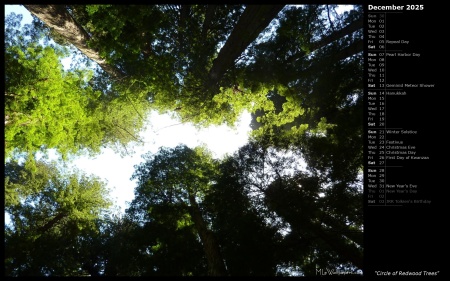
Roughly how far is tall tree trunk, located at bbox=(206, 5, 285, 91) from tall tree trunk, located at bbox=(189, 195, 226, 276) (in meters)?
6.91

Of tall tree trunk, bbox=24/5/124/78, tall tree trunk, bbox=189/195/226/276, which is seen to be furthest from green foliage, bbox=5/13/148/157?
tall tree trunk, bbox=189/195/226/276

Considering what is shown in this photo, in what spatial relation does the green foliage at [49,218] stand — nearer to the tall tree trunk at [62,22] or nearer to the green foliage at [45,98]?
the green foliage at [45,98]

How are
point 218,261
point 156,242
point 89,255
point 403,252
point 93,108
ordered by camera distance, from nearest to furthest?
1. point 403,252
2. point 218,261
3. point 156,242
4. point 93,108
5. point 89,255

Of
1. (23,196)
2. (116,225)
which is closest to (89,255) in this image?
(116,225)

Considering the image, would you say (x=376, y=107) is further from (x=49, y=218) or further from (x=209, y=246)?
(x=49, y=218)

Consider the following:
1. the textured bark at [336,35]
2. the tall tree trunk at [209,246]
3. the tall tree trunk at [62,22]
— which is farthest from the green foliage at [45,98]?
the textured bark at [336,35]

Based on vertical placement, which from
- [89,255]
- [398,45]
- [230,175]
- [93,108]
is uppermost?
[93,108]

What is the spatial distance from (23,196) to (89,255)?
6.71m

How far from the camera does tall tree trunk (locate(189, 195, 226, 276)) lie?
9531mm

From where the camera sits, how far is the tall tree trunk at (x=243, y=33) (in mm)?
8570

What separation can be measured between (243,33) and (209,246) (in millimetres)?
8912

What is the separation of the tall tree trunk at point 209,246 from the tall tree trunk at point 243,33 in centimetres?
691

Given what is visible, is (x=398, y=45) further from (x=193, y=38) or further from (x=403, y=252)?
(x=193, y=38)

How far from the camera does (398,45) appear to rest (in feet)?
22.8
